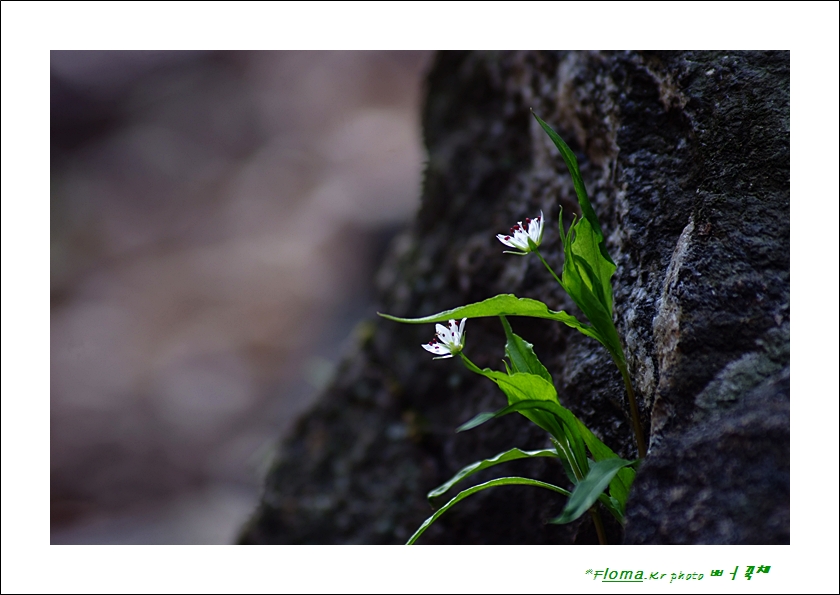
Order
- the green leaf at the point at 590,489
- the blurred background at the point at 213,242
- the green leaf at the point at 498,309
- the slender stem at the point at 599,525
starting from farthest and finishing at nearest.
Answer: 1. the blurred background at the point at 213,242
2. the slender stem at the point at 599,525
3. the green leaf at the point at 498,309
4. the green leaf at the point at 590,489

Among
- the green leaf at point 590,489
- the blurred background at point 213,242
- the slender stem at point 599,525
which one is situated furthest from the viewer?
the blurred background at point 213,242

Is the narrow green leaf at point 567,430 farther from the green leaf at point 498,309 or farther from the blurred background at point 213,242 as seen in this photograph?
the blurred background at point 213,242

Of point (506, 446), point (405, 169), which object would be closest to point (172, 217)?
point (405, 169)

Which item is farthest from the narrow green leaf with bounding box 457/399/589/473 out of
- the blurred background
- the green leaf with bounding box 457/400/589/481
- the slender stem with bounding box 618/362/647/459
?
the blurred background

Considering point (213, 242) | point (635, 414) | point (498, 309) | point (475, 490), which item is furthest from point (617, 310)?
point (213, 242)

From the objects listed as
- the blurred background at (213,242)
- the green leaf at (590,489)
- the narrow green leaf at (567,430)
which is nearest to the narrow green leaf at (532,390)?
the narrow green leaf at (567,430)

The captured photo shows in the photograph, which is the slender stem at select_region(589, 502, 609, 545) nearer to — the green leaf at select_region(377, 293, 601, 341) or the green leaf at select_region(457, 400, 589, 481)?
the green leaf at select_region(457, 400, 589, 481)
